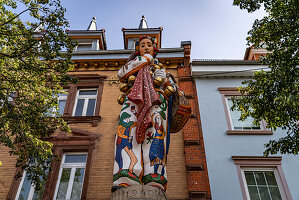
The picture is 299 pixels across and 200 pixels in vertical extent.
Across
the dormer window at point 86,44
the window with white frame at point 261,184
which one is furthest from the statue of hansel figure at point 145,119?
the dormer window at point 86,44

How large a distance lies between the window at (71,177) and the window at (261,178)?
493 cm

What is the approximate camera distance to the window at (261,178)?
7.66 metres

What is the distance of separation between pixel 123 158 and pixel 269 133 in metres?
6.67

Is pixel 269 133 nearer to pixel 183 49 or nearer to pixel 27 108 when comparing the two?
pixel 183 49

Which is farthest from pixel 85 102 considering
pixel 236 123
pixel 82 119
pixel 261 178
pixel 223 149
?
pixel 261 178

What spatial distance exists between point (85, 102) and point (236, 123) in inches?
233

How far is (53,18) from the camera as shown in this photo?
6723mm

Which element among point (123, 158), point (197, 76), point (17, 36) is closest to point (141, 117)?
point (123, 158)

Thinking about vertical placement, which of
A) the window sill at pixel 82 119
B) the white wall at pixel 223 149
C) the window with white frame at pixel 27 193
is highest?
the window sill at pixel 82 119

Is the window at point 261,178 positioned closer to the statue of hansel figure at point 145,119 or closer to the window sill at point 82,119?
the statue of hansel figure at point 145,119

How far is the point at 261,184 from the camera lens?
7906 millimetres

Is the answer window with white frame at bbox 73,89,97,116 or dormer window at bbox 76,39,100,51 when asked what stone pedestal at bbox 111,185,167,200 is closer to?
window with white frame at bbox 73,89,97,116

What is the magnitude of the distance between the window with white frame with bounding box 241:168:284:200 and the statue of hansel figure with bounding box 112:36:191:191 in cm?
401

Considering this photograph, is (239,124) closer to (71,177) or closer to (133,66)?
(133,66)
